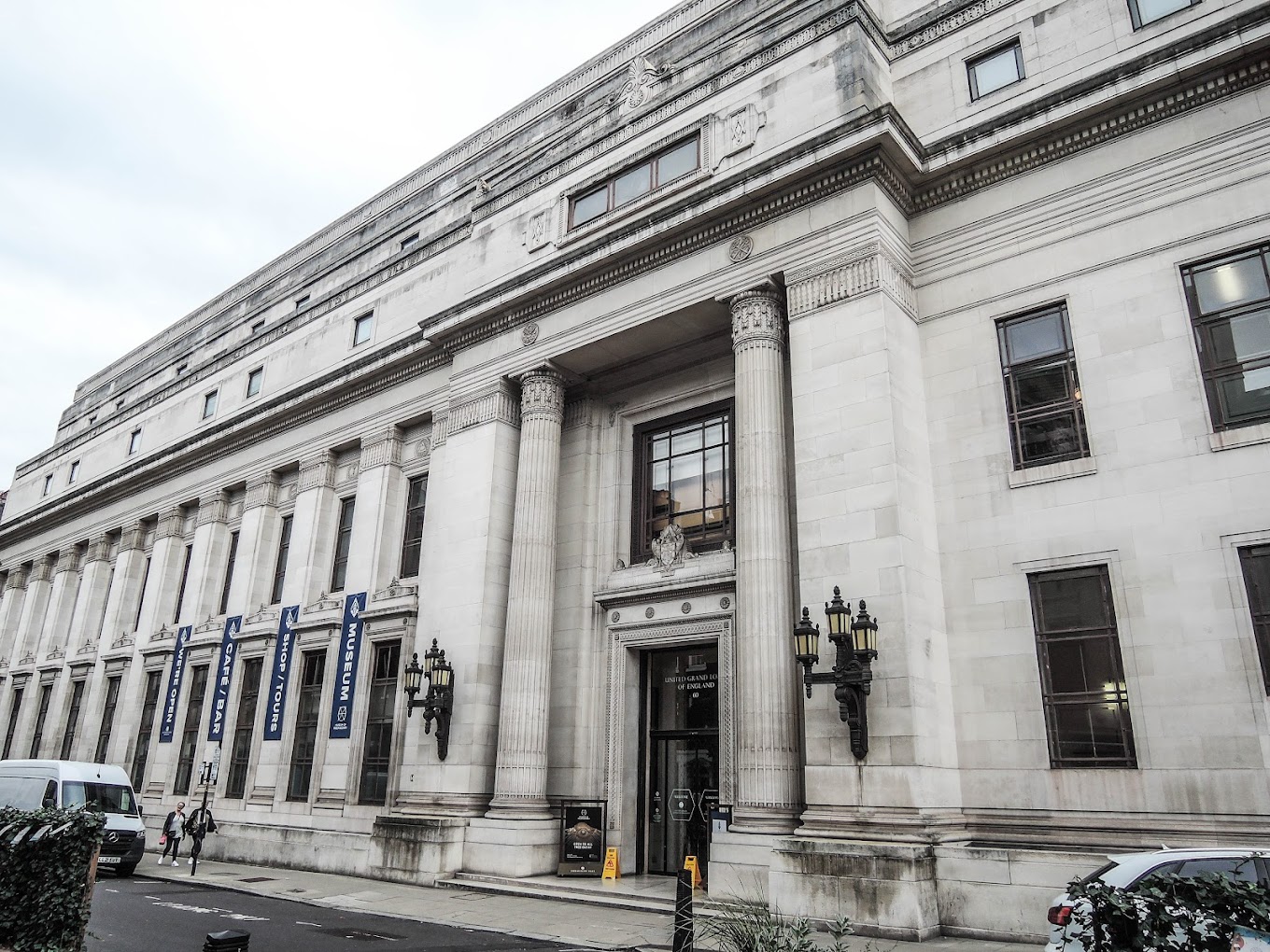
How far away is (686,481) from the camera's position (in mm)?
20328

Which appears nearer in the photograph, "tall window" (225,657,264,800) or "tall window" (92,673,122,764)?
"tall window" (225,657,264,800)

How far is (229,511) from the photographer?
31.2 meters

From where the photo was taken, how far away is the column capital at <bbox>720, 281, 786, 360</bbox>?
17438 mm

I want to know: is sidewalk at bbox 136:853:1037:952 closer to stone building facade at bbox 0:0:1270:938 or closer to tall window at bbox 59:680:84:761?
stone building facade at bbox 0:0:1270:938

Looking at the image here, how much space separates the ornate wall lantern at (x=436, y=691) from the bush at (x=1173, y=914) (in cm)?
1637

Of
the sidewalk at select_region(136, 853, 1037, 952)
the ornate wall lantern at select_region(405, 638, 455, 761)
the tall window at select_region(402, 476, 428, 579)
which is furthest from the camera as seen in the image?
the tall window at select_region(402, 476, 428, 579)

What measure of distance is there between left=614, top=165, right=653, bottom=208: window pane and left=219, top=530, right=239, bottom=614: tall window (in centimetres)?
1779

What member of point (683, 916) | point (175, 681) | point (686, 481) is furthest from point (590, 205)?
point (175, 681)

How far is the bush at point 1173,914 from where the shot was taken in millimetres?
4402

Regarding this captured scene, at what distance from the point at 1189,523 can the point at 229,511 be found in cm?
2835

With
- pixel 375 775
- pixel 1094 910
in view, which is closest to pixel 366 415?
pixel 375 775

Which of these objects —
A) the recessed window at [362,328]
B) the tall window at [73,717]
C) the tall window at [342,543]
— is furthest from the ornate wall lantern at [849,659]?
the tall window at [73,717]

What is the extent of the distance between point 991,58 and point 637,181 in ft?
25.2

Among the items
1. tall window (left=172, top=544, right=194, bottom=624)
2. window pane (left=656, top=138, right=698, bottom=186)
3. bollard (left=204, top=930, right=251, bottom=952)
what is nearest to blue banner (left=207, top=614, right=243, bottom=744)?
tall window (left=172, top=544, right=194, bottom=624)
